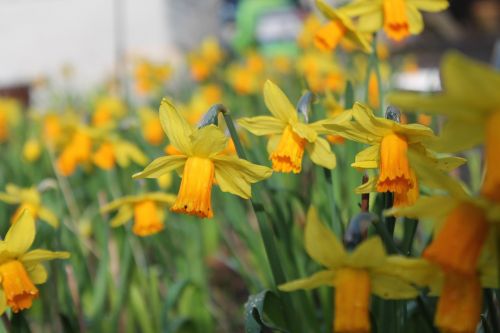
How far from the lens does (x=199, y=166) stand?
111 cm

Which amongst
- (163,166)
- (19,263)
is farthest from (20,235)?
(163,166)

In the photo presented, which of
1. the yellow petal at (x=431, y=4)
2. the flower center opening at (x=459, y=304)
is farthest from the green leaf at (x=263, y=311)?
the yellow petal at (x=431, y=4)

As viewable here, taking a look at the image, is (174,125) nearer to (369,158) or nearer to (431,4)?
(369,158)

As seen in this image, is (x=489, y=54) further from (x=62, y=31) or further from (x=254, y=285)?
(x=254, y=285)

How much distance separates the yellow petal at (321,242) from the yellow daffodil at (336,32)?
0.71m

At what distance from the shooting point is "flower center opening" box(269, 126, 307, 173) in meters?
1.19

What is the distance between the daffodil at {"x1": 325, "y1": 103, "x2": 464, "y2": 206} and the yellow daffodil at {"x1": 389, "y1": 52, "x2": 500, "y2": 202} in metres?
0.29

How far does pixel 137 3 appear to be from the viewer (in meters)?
7.93

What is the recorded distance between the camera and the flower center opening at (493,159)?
0.68 metres

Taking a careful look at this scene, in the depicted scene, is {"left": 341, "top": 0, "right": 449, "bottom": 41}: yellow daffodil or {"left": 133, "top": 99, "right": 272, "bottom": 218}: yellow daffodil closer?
{"left": 133, "top": 99, "right": 272, "bottom": 218}: yellow daffodil

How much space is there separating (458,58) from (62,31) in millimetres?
8225

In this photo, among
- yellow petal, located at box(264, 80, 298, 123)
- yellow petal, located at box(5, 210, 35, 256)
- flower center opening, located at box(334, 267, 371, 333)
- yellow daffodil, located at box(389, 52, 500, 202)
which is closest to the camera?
yellow daffodil, located at box(389, 52, 500, 202)

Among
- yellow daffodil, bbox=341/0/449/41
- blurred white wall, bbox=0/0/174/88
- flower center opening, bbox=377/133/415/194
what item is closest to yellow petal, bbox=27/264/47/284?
flower center opening, bbox=377/133/415/194

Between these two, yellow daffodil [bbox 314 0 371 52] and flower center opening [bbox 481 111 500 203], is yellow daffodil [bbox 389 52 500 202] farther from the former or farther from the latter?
yellow daffodil [bbox 314 0 371 52]
